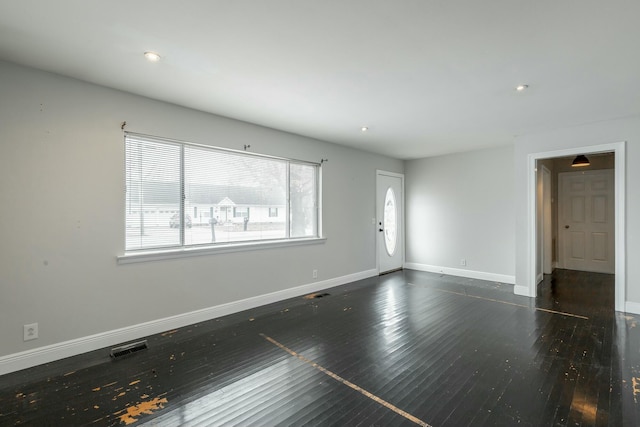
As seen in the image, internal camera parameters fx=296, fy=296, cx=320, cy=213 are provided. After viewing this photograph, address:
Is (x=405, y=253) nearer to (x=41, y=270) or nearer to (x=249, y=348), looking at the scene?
(x=249, y=348)

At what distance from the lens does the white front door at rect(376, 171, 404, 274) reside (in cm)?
624

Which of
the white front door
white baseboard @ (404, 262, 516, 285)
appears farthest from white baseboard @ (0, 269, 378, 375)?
white baseboard @ (404, 262, 516, 285)

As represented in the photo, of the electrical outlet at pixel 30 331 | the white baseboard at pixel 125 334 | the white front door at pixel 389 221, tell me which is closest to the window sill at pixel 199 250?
the white baseboard at pixel 125 334

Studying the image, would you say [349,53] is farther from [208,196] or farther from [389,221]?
[389,221]

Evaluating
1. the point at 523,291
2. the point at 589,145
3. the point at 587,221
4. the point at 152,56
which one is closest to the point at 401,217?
the point at 523,291

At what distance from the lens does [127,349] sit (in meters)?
2.83

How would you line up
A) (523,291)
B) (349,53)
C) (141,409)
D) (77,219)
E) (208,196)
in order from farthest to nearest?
1. (523,291)
2. (208,196)
3. (77,219)
4. (349,53)
5. (141,409)

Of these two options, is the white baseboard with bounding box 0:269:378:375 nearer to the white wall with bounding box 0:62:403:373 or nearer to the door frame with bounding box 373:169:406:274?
the white wall with bounding box 0:62:403:373

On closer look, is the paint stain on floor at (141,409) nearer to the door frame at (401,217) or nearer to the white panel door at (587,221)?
the door frame at (401,217)

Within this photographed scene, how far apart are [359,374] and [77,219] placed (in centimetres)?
294

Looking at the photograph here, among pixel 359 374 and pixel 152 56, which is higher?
pixel 152 56

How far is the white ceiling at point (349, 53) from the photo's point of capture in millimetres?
1841

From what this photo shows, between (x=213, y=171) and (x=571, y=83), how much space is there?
3966mm

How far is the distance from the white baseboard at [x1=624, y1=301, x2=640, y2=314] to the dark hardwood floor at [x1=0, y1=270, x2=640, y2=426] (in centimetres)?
20
